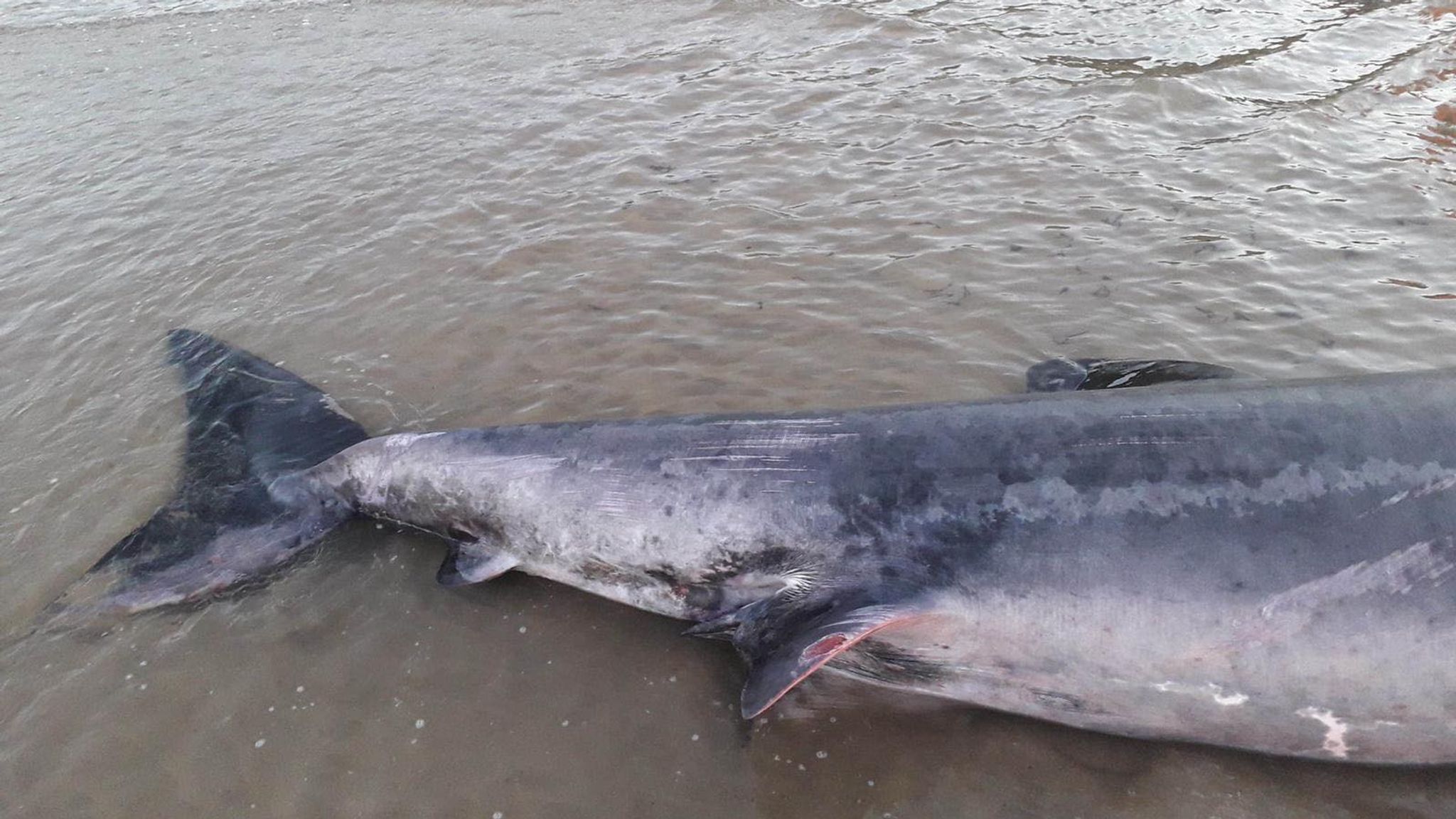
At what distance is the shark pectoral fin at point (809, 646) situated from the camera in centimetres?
332

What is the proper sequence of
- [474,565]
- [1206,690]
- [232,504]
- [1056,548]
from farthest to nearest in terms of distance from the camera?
[232,504] < [474,565] < [1056,548] < [1206,690]

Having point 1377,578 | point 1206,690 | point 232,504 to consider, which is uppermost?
point 1377,578

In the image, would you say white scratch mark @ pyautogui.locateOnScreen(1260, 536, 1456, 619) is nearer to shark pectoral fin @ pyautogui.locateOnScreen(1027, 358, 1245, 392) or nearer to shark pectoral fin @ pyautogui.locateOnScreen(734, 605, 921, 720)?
shark pectoral fin @ pyautogui.locateOnScreen(734, 605, 921, 720)

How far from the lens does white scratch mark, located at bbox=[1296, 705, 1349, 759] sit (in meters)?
3.12

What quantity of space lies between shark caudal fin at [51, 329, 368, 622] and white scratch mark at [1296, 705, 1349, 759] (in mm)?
4554

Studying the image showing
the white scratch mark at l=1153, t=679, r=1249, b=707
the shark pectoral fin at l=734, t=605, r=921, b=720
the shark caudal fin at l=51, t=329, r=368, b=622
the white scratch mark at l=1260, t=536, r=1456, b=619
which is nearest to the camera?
the white scratch mark at l=1260, t=536, r=1456, b=619

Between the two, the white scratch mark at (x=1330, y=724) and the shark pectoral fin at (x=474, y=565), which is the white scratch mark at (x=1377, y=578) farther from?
the shark pectoral fin at (x=474, y=565)

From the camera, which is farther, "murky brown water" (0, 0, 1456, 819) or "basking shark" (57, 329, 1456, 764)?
"murky brown water" (0, 0, 1456, 819)

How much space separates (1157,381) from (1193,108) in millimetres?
5400

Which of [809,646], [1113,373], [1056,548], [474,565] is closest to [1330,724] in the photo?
[1056,548]

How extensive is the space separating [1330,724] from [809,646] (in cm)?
187

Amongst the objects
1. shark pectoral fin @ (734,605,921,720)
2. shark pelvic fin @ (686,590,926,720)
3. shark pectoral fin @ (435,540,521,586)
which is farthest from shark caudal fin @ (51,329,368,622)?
shark pectoral fin @ (734,605,921,720)

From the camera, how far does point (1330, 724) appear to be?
123 inches

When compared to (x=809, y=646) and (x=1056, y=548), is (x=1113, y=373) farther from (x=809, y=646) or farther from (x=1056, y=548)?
(x=809, y=646)
